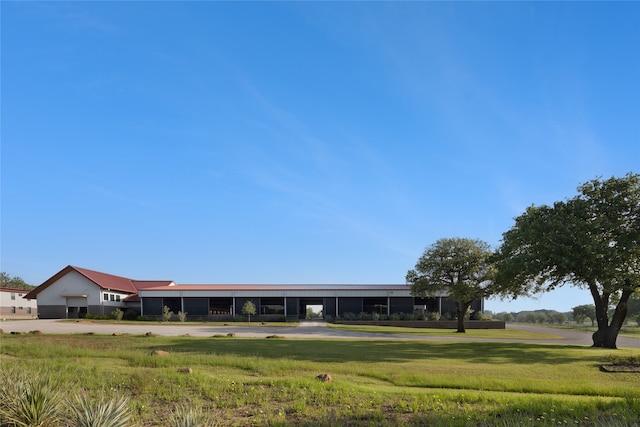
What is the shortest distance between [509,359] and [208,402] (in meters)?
14.2

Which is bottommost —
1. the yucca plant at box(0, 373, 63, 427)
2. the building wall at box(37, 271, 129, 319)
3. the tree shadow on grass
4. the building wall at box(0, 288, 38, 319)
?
the building wall at box(0, 288, 38, 319)

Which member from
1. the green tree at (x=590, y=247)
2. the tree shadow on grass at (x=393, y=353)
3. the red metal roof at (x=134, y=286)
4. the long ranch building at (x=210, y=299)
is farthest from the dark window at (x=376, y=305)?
the tree shadow on grass at (x=393, y=353)

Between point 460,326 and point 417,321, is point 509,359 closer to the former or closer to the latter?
point 460,326

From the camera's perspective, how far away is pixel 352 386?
1088 cm

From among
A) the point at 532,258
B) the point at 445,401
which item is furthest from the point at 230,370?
the point at 532,258

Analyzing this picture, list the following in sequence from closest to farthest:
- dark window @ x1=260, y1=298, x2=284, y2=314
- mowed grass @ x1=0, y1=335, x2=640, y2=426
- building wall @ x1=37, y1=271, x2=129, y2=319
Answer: mowed grass @ x1=0, y1=335, x2=640, y2=426 → building wall @ x1=37, y1=271, x2=129, y2=319 → dark window @ x1=260, y1=298, x2=284, y2=314

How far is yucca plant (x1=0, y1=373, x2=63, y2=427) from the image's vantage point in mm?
7566

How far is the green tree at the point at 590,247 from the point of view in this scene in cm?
2191

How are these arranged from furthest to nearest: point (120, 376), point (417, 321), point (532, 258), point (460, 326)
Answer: point (417, 321) < point (460, 326) < point (532, 258) < point (120, 376)

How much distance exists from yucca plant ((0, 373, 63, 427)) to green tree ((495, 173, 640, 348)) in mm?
22320

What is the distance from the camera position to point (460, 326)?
4391 cm

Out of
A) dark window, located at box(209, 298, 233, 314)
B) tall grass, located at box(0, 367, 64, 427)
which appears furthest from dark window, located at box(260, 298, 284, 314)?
tall grass, located at box(0, 367, 64, 427)

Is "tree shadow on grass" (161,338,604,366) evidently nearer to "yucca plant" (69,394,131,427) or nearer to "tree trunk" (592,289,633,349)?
"tree trunk" (592,289,633,349)

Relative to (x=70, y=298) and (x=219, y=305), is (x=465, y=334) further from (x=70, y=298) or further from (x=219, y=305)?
(x=70, y=298)
